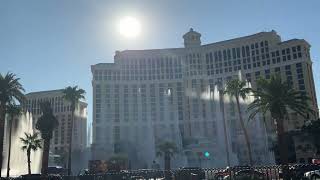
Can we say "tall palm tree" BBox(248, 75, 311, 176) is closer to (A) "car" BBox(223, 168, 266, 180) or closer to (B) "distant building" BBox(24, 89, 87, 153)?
(A) "car" BBox(223, 168, 266, 180)

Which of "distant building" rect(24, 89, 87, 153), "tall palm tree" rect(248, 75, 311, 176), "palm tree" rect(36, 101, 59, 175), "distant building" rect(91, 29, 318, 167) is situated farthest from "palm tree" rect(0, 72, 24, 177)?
"distant building" rect(24, 89, 87, 153)

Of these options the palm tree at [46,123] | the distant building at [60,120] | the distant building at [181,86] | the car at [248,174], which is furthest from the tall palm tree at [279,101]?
the distant building at [60,120]

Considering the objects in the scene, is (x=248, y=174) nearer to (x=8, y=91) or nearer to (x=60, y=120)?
(x=8, y=91)

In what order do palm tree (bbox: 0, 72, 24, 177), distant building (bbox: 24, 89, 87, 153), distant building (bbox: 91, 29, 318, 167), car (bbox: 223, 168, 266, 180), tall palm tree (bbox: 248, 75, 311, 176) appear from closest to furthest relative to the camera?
car (bbox: 223, 168, 266, 180), tall palm tree (bbox: 248, 75, 311, 176), palm tree (bbox: 0, 72, 24, 177), distant building (bbox: 91, 29, 318, 167), distant building (bbox: 24, 89, 87, 153)

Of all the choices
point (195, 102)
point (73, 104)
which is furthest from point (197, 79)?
point (73, 104)

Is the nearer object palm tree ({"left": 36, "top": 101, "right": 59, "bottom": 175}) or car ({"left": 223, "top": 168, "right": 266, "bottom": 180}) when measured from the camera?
car ({"left": 223, "top": 168, "right": 266, "bottom": 180})

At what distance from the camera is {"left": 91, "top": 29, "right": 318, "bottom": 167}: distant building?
132375 mm

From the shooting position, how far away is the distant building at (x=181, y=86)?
132 metres

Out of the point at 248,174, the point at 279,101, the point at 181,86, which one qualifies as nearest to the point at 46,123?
the point at 279,101

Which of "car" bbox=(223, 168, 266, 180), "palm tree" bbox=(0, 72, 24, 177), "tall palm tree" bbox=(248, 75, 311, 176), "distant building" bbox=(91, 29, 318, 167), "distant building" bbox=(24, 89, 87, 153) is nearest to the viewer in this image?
"car" bbox=(223, 168, 266, 180)

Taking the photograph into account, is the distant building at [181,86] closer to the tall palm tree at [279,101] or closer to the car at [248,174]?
the tall palm tree at [279,101]

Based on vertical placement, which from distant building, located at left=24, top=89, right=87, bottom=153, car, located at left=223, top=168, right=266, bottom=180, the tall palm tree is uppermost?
distant building, located at left=24, top=89, right=87, bottom=153

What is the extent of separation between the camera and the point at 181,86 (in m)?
151

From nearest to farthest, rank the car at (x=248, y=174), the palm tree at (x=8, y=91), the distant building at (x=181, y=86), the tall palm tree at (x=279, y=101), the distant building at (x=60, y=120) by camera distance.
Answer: the car at (x=248, y=174)
the tall palm tree at (x=279, y=101)
the palm tree at (x=8, y=91)
the distant building at (x=181, y=86)
the distant building at (x=60, y=120)
